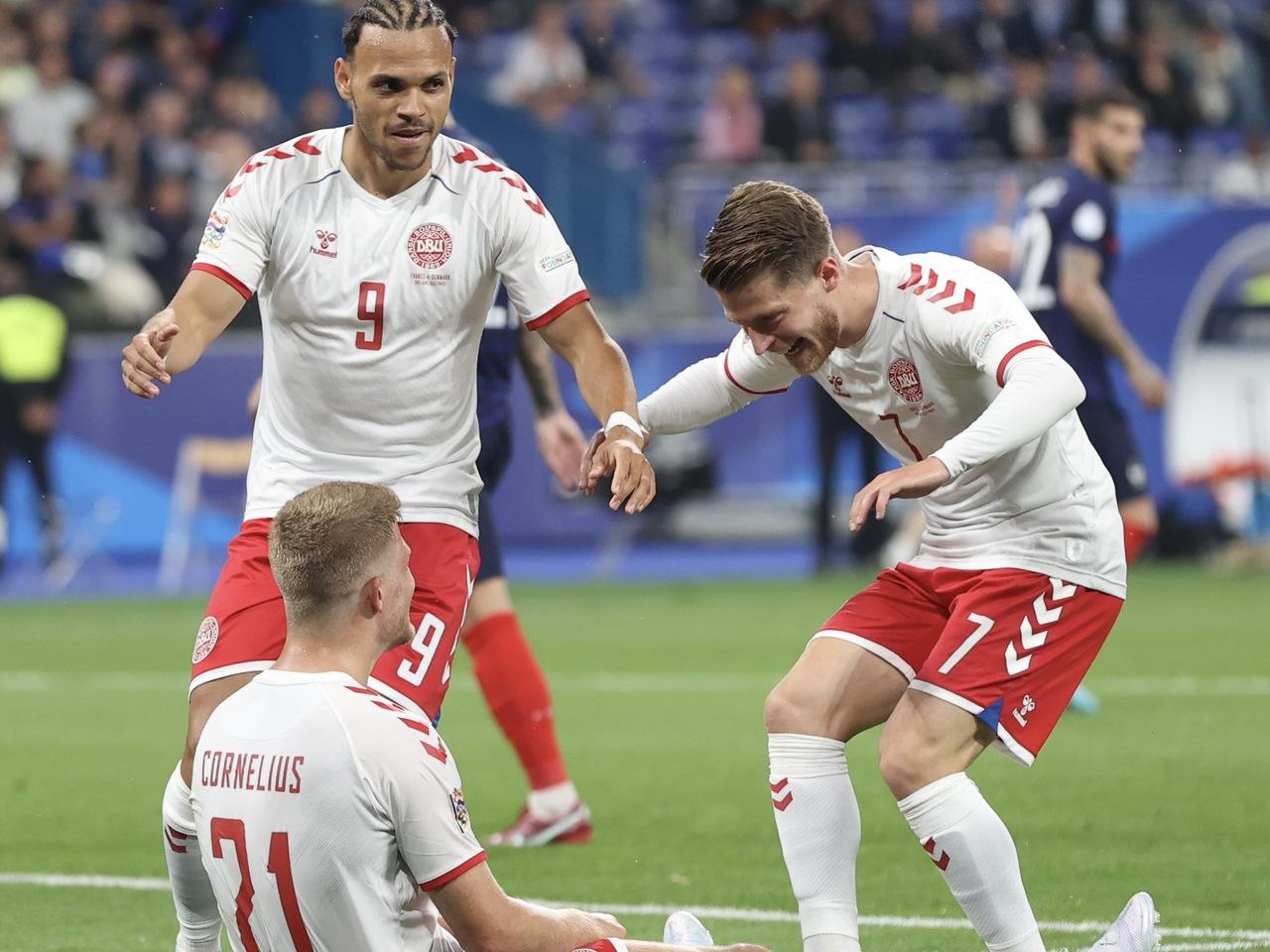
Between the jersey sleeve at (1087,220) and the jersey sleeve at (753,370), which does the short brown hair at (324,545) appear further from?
the jersey sleeve at (1087,220)

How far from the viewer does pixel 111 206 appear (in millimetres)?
19297

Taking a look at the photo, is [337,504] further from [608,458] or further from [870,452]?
[870,452]

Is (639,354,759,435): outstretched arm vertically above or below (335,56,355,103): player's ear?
below

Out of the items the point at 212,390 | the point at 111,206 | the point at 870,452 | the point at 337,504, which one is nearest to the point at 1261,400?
the point at 870,452

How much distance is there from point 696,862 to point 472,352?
223 centimetres

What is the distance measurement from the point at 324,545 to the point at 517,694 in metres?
3.53

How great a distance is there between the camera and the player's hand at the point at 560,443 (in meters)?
6.73

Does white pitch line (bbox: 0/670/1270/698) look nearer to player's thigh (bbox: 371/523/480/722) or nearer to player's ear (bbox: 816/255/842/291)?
player's thigh (bbox: 371/523/480/722)

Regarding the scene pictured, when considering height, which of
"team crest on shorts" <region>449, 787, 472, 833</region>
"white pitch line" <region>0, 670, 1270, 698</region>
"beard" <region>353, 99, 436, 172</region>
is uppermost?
"beard" <region>353, 99, 436, 172</region>

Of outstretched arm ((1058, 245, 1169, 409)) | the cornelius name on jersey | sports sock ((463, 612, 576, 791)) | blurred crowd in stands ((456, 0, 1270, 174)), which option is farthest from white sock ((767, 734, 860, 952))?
blurred crowd in stands ((456, 0, 1270, 174))

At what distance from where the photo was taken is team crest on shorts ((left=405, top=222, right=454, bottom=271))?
526cm

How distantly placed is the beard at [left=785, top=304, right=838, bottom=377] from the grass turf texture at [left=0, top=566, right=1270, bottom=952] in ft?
5.37

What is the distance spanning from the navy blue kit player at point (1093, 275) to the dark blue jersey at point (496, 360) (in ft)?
11.4

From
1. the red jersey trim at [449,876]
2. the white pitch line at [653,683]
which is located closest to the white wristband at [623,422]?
the red jersey trim at [449,876]
